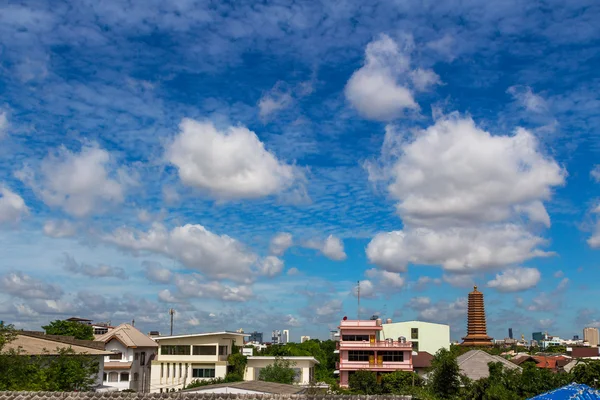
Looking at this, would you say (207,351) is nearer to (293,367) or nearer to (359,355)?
(293,367)

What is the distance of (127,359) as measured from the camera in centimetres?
5434

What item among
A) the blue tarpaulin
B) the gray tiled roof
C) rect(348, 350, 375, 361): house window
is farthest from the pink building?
the blue tarpaulin

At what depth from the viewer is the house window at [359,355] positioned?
58112 mm

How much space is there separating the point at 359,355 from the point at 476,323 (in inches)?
3006

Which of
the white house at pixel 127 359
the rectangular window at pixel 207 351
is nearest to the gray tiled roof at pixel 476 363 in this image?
the rectangular window at pixel 207 351

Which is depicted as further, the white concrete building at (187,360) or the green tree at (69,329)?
the green tree at (69,329)

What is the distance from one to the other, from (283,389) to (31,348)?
50.9ft

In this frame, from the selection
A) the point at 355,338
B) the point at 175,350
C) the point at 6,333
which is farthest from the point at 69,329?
the point at 6,333

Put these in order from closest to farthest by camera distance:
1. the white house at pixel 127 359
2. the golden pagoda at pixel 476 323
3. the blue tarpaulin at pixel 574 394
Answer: the blue tarpaulin at pixel 574 394 < the white house at pixel 127 359 < the golden pagoda at pixel 476 323

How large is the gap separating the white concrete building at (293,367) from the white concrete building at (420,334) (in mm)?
27454

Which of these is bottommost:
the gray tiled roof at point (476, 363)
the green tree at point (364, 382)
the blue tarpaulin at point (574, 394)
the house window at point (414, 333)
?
the green tree at point (364, 382)

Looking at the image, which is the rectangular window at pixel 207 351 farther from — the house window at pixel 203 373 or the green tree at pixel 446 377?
the green tree at pixel 446 377

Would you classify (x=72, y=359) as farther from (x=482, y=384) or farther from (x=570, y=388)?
(x=570, y=388)

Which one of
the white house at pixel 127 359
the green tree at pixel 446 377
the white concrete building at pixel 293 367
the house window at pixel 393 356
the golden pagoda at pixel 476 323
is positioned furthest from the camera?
the golden pagoda at pixel 476 323
